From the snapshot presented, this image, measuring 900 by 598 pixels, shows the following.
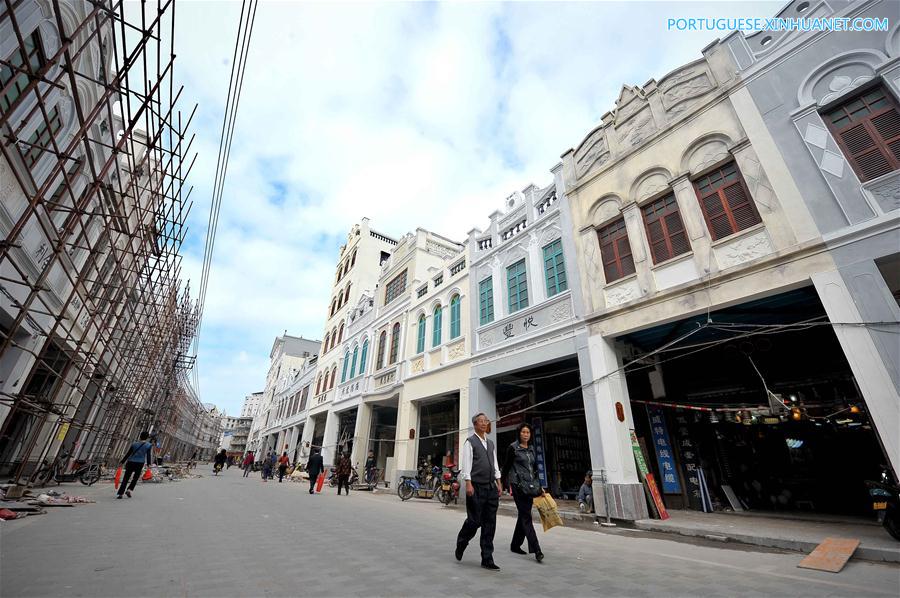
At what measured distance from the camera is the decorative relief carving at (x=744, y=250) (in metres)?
7.22

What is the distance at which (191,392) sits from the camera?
143 ft

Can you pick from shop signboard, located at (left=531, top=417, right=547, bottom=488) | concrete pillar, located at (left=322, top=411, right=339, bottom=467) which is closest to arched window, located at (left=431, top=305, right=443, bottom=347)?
shop signboard, located at (left=531, top=417, right=547, bottom=488)

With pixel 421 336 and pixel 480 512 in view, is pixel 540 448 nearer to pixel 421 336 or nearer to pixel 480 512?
pixel 421 336

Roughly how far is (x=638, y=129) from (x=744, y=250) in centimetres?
439

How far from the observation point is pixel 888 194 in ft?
20.1

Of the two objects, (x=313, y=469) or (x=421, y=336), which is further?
(x=421, y=336)

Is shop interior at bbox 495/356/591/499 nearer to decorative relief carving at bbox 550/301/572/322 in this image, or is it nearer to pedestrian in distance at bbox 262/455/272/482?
decorative relief carving at bbox 550/301/572/322

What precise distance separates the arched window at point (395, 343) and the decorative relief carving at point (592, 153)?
10704 mm

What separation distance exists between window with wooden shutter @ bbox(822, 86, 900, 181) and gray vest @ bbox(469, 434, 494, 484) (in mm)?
7760

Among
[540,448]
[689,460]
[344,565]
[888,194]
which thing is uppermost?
[888,194]

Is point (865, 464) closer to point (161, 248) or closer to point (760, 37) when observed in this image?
point (760, 37)

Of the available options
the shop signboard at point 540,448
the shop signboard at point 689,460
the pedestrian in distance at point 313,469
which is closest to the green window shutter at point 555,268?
the shop signboard at point 540,448

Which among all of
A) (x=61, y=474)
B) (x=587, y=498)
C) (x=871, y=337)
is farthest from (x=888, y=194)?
(x=61, y=474)

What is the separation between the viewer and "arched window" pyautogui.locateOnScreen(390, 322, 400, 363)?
58.4 ft
